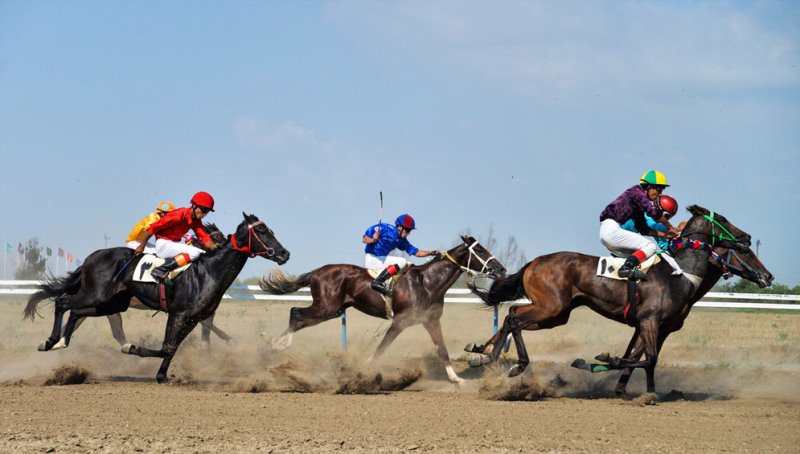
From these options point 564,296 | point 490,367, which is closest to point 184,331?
point 490,367

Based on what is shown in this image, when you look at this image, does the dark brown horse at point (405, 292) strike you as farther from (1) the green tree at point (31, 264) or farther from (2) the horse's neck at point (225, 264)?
(1) the green tree at point (31, 264)

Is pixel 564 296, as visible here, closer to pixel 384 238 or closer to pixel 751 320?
pixel 384 238

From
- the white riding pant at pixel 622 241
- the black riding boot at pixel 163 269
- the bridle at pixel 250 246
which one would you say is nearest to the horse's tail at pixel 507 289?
the white riding pant at pixel 622 241

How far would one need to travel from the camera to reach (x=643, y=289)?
36.3 ft

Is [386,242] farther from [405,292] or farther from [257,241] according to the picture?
[257,241]

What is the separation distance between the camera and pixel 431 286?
13.1 metres

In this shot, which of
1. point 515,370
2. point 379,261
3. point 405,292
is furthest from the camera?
point 379,261

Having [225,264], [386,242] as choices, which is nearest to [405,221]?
[386,242]

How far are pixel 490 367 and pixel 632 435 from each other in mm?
3101

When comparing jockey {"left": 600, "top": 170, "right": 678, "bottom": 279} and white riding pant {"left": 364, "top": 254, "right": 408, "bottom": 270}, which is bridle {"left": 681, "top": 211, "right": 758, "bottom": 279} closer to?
jockey {"left": 600, "top": 170, "right": 678, "bottom": 279}

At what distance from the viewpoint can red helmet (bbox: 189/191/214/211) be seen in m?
12.0

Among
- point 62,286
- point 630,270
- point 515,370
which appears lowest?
point 515,370

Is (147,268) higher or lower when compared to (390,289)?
higher

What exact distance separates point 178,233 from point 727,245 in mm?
7341
